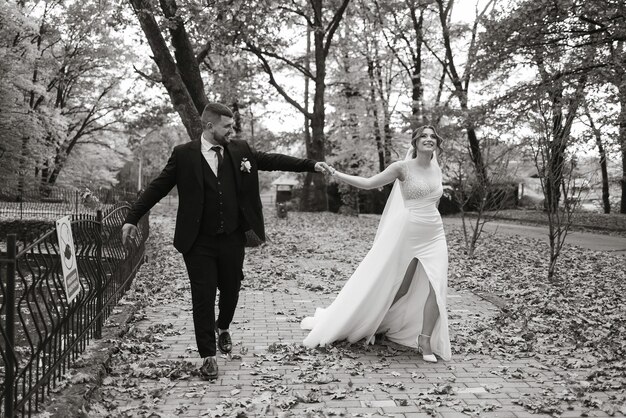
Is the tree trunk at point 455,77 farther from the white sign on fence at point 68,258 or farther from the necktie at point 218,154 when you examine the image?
the white sign on fence at point 68,258

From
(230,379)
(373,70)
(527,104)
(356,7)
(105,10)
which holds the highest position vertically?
(356,7)

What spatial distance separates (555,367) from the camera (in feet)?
17.6

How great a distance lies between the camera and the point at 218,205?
196 inches

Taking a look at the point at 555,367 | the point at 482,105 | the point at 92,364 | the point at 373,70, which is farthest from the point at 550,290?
the point at 373,70

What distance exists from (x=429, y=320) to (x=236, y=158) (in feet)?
7.88

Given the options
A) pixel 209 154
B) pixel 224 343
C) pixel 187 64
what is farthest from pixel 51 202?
pixel 209 154

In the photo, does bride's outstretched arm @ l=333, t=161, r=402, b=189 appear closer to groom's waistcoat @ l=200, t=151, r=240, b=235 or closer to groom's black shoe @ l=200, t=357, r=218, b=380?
groom's waistcoat @ l=200, t=151, r=240, b=235

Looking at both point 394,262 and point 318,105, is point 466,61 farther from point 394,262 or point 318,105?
point 394,262

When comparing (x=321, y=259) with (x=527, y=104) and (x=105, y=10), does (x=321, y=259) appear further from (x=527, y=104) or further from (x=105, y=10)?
(x=527, y=104)

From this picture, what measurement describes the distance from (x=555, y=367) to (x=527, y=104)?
15239mm

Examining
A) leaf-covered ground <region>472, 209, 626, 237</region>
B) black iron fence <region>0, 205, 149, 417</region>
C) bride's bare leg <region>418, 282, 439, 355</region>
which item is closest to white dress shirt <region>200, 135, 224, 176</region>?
black iron fence <region>0, 205, 149, 417</region>

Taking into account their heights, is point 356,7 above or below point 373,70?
above

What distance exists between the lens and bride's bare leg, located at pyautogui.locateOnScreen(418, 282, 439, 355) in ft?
18.3

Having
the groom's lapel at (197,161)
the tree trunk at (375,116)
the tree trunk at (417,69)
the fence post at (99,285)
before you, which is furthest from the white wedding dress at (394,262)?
the tree trunk at (375,116)
